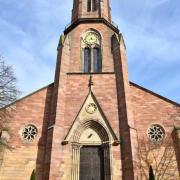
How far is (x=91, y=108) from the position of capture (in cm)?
2170

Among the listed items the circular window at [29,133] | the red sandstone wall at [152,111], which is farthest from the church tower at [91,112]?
the circular window at [29,133]

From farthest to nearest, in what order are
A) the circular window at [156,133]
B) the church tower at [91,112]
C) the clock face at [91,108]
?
the clock face at [91,108], the circular window at [156,133], the church tower at [91,112]

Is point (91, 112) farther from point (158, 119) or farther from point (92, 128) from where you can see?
point (158, 119)

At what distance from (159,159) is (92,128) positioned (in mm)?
5248

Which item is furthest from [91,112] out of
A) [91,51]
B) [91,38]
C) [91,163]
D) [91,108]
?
[91,38]

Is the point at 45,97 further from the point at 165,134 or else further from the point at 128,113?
the point at 165,134

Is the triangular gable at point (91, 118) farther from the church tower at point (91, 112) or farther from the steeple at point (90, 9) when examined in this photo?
the steeple at point (90, 9)

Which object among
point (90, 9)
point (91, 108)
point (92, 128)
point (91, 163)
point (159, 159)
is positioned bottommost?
point (91, 163)

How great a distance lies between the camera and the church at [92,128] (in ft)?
63.3

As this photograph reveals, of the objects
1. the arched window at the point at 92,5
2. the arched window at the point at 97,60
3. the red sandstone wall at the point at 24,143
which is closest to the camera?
the red sandstone wall at the point at 24,143

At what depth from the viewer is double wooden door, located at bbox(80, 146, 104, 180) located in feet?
63.7

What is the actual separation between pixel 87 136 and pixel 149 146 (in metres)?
4.54

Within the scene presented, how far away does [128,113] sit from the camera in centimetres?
2064

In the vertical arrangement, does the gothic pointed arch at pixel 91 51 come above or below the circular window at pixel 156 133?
above
